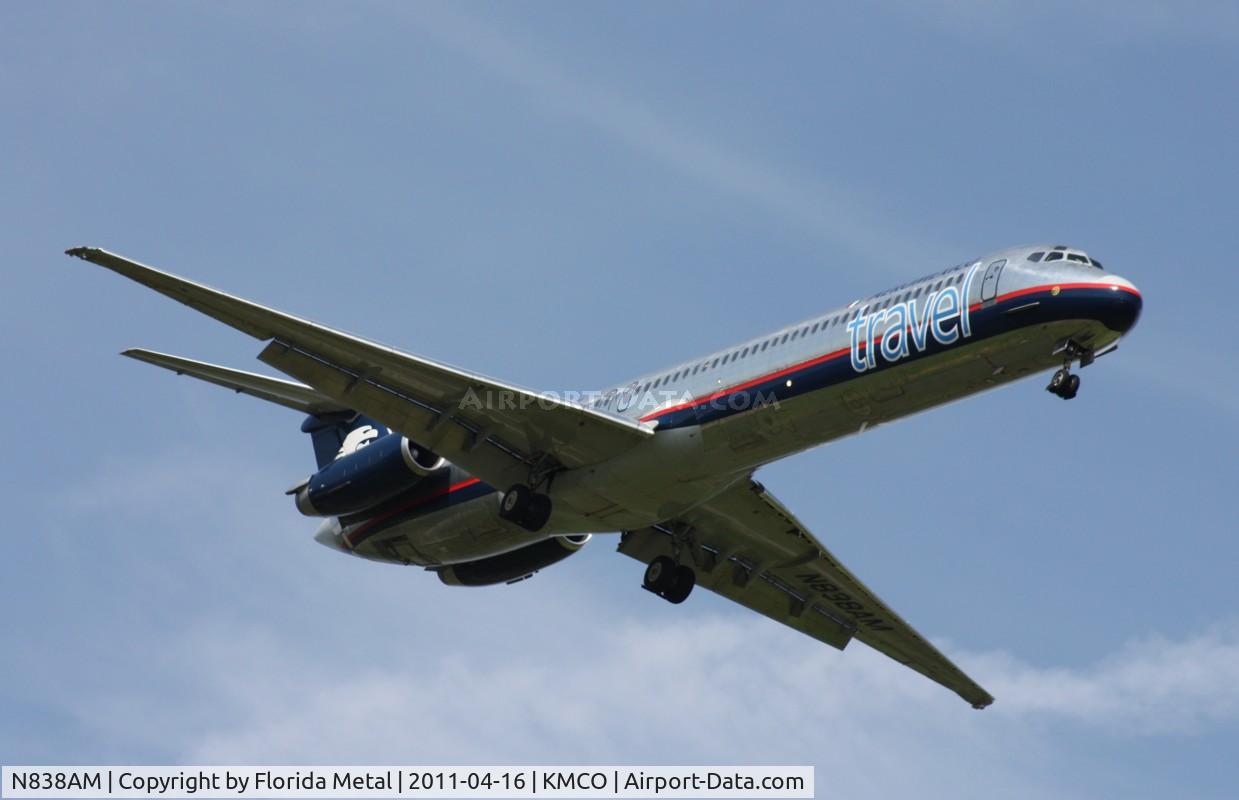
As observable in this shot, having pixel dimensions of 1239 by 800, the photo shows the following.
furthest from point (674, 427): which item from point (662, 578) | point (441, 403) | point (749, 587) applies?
point (749, 587)

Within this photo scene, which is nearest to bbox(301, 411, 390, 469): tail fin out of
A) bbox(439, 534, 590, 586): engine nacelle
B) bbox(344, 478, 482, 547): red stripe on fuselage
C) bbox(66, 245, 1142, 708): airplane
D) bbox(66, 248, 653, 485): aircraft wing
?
bbox(66, 245, 1142, 708): airplane

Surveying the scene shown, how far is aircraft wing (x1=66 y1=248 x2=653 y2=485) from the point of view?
36031 millimetres

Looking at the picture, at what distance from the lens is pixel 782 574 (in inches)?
1742

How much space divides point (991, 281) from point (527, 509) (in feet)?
34.8

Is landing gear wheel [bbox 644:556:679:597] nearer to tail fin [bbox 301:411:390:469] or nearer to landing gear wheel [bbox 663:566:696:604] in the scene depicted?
landing gear wheel [bbox 663:566:696:604]

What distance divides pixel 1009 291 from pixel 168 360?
17085 mm

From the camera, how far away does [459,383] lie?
3706cm

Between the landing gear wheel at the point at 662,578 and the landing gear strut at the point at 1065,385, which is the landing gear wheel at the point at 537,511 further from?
the landing gear strut at the point at 1065,385

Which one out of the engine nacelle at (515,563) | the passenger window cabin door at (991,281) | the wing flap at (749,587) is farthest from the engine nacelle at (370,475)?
the passenger window cabin door at (991,281)

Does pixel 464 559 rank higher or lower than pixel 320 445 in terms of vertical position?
lower

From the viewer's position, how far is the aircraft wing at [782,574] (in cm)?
4150

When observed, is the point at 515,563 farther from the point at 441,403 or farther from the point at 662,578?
the point at 441,403

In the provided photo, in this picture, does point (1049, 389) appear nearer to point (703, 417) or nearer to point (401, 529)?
point (703, 417)

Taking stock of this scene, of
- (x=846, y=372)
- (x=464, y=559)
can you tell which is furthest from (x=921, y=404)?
(x=464, y=559)
